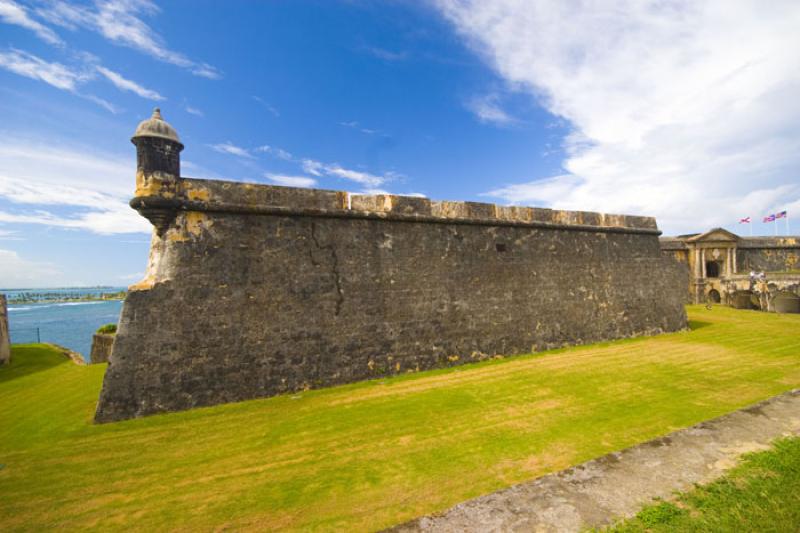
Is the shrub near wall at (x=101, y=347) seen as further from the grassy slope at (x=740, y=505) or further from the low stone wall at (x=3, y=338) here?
the grassy slope at (x=740, y=505)

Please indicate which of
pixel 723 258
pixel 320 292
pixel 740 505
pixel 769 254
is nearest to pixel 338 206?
pixel 320 292

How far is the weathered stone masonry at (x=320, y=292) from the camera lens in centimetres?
629

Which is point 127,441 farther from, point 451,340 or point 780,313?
point 780,313

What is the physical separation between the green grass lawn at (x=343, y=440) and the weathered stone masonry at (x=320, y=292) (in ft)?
2.02

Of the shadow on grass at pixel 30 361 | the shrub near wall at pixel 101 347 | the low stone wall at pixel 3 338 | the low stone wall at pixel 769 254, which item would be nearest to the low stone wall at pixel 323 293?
the shadow on grass at pixel 30 361

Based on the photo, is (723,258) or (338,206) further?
(723,258)

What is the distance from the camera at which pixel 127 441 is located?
16.9 ft

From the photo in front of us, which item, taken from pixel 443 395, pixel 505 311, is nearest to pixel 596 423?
pixel 443 395

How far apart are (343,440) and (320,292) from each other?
319 centimetres

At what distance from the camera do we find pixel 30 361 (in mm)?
10250

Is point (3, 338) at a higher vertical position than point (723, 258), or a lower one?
lower

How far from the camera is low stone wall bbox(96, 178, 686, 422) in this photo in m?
6.29

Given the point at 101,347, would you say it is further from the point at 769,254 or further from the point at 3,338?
the point at 769,254

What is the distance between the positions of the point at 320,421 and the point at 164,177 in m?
5.03
